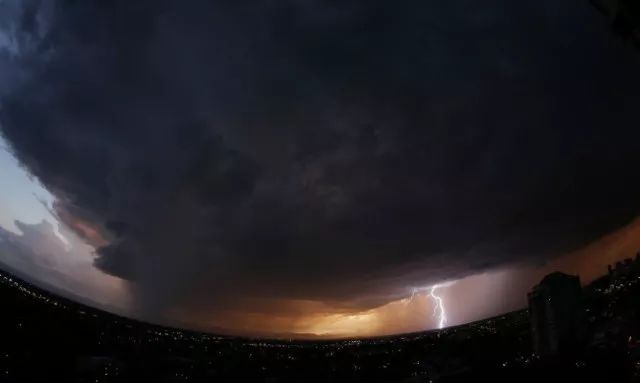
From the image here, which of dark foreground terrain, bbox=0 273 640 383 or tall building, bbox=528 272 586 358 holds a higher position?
tall building, bbox=528 272 586 358

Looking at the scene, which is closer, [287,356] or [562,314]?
[562,314]

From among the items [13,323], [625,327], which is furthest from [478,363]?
[13,323]

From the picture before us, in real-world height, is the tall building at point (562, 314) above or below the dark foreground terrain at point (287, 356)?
above

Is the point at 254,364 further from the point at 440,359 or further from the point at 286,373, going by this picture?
the point at 440,359

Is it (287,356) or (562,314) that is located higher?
(562,314)
